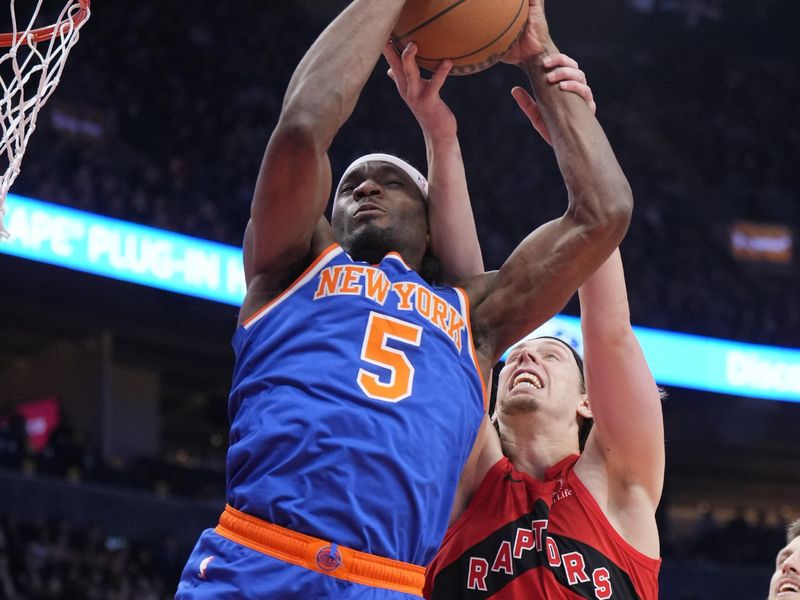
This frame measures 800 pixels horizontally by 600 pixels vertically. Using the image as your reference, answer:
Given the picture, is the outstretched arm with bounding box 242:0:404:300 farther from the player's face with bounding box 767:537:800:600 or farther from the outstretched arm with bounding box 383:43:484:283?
the player's face with bounding box 767:537:800:600

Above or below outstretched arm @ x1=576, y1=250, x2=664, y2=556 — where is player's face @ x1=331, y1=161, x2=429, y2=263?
above

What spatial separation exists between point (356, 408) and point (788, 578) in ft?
6.19

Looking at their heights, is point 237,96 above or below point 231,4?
below

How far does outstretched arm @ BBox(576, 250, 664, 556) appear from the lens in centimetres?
318

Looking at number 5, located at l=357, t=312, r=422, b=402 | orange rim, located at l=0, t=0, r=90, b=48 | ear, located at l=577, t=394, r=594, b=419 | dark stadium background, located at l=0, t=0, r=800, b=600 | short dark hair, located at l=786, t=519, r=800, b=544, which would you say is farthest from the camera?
dark stadium background, located at l=0, t=0, r=800, b=600

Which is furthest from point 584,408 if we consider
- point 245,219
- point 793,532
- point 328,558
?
point 245,219

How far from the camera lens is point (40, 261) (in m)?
12.2

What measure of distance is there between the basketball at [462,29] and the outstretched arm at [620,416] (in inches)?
28.7

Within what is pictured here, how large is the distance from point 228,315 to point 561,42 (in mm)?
8432

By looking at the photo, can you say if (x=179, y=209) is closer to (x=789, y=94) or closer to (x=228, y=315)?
(x=228, y=315)

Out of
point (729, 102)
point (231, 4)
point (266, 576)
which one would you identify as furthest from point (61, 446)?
point (729, 102)

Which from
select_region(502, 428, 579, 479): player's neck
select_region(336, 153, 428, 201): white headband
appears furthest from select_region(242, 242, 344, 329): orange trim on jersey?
select_region(502, 428, 579, 479): player's neck

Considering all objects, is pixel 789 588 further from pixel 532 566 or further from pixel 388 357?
pixel 388 357

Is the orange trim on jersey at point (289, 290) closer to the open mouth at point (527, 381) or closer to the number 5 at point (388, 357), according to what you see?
the number 5 at point (388, 357)
